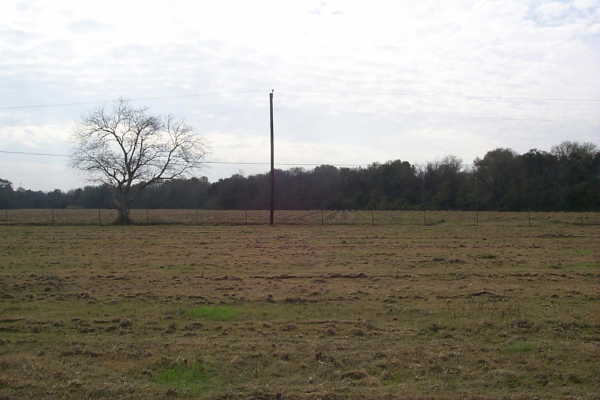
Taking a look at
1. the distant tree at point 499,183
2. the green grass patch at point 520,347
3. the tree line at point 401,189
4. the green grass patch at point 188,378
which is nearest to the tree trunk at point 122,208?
the tree line at point 401,189

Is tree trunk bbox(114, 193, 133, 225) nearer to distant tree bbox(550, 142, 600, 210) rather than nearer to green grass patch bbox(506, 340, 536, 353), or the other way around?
green grass patch bbox(506, 340, 536, 353)

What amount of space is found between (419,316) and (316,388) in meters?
4.11

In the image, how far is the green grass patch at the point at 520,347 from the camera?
725cm

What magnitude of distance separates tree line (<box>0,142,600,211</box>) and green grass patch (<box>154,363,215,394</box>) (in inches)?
2746

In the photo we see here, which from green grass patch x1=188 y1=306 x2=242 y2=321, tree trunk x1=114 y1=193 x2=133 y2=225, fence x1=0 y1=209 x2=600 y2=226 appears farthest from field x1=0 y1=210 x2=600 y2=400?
tree trunk x1=114 y1=193 x2=133 y2=225

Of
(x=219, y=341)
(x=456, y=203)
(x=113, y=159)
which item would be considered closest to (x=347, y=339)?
(x=219, y=341)

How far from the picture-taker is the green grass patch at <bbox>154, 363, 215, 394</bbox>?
5.89m

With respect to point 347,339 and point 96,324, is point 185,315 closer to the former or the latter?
point 96,324

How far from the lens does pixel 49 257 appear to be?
757 inches

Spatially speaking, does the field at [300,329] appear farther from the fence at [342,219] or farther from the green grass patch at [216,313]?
the fence at [342,219]

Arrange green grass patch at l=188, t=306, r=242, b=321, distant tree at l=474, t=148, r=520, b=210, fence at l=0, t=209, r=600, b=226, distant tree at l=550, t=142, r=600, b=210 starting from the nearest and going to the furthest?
green grass patch at l=188, t=306, r=242, b=321 < fence at l=0, t=209, r=600, b=226 < distant tree at l=550, t=142, r=600, b=210 < distant tree at l=474, t=148, r=520, b=210

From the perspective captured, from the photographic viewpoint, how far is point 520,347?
24.2ft

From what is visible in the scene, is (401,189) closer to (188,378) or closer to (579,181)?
(579,181)

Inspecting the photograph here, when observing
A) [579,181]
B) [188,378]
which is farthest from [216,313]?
[579,181]
